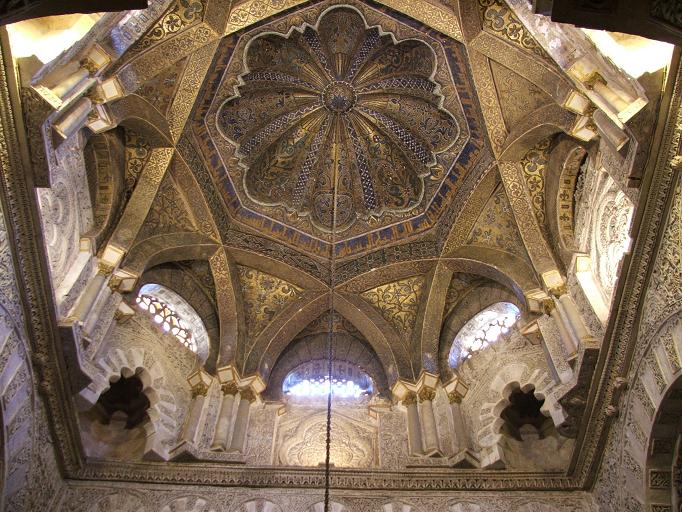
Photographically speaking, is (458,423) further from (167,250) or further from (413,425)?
(167,250)

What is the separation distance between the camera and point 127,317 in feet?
29.9

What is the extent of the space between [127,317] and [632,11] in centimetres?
716

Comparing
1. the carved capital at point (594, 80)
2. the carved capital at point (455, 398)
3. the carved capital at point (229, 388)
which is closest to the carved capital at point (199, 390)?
the carved capital at point (229, 388)

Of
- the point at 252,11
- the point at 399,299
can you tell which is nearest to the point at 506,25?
the point at 252,11

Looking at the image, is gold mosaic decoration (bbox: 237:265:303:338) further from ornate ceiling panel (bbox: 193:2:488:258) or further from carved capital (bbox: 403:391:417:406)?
carved capital (bbox: 403:391:417:406)

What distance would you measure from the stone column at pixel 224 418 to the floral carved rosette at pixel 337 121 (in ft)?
11.0

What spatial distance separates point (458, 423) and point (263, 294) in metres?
3.78

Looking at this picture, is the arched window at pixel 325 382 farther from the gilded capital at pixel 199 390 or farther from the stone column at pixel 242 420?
the gilded capital at pixel 199 390

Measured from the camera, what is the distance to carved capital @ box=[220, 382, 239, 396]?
9398 mm

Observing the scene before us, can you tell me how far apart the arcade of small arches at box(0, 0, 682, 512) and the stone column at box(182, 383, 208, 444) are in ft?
0.11

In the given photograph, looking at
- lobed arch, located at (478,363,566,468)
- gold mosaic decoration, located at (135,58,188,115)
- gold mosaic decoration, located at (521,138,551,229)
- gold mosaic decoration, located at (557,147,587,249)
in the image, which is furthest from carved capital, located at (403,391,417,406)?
gold mosaic decoration, located at (135,58,188,115)

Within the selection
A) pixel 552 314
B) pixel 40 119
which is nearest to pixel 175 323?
pixel 40 119

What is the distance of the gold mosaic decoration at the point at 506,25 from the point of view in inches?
333

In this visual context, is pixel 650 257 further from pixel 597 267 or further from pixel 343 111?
pixel 343 111
